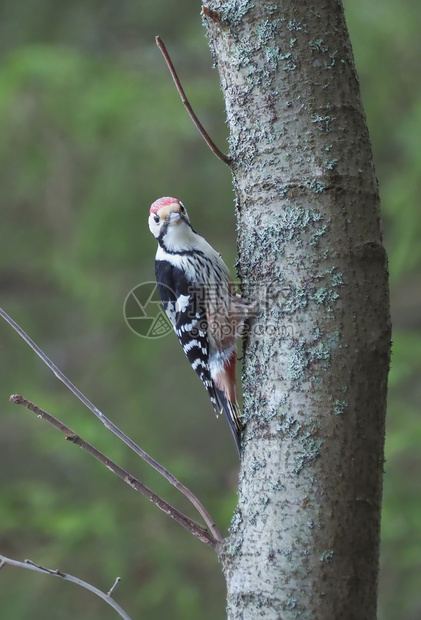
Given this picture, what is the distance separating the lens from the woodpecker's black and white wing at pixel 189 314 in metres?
2.46

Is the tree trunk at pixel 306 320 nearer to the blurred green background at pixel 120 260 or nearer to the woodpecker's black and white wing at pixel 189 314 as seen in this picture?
the woodpecker's black and white wing at pixel 189 314

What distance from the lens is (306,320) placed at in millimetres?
1404

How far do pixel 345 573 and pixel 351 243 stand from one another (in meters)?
0.60

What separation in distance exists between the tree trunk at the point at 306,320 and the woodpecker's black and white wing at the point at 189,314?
0.85m

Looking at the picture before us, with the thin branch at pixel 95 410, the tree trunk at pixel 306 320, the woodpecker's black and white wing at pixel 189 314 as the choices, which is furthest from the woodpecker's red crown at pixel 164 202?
the thin branch at pixel 95 410

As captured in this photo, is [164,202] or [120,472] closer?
[120,472]

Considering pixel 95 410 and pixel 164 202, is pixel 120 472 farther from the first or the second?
pixel 164 202

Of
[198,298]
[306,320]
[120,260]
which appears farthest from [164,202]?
[120,260]

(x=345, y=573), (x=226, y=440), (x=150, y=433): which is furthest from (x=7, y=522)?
(x=345, y=573)

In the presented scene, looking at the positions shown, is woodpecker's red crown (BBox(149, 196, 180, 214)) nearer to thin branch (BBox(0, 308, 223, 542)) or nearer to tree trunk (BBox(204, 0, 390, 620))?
tree trunk (BBox(204, 0, 390, 620))

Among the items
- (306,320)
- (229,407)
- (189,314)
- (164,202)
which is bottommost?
(306,320)

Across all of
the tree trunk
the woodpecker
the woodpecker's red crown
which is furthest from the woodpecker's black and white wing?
the tree trunk

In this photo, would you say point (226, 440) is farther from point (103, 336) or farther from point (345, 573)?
point (345, 573)

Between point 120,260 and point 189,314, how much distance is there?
1989 millimetres
